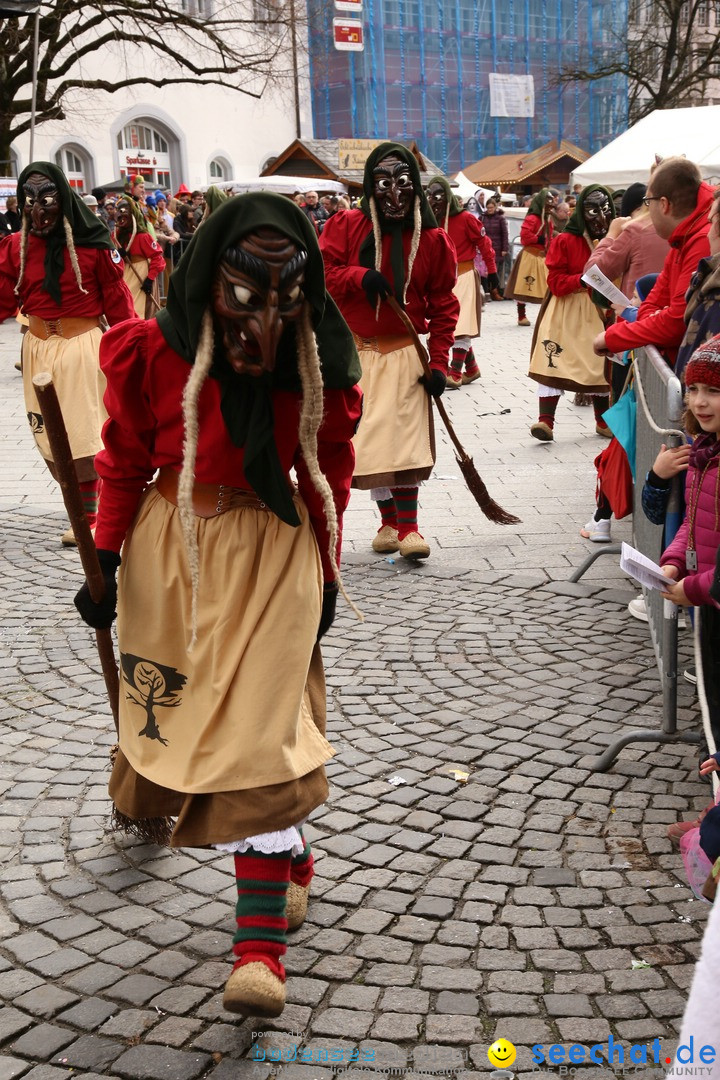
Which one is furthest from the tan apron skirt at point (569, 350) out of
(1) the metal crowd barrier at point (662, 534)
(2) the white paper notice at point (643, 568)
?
(2) the white paper notice at point (643, 568)

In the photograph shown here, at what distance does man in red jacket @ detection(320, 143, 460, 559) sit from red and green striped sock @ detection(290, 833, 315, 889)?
346 centimetres

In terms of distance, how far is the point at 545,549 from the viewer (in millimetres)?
7051

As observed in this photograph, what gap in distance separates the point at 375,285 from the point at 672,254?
66.0 inches

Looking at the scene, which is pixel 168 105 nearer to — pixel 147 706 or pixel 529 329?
pixel 529 329

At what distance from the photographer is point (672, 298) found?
5055mm

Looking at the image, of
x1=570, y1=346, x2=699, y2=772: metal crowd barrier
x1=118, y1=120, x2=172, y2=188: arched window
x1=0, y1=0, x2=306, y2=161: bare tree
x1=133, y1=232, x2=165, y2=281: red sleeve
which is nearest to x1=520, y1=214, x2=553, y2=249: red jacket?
x1=133, y1=232, x2=165, y2=281: red sleeve

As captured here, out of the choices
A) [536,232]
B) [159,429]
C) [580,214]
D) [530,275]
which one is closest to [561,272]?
[580,214]

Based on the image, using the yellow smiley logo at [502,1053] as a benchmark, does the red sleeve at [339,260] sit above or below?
above

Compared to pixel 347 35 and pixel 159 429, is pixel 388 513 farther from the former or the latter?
pixel 347 35

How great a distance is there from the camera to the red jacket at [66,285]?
687 centimetres

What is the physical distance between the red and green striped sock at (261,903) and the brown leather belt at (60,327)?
4.81m

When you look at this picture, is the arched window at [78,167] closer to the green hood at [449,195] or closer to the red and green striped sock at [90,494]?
the green hood at [449,195]

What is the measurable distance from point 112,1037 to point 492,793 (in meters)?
1.64

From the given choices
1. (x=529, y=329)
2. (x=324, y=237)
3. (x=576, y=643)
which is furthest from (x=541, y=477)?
(x=529, y=329)
